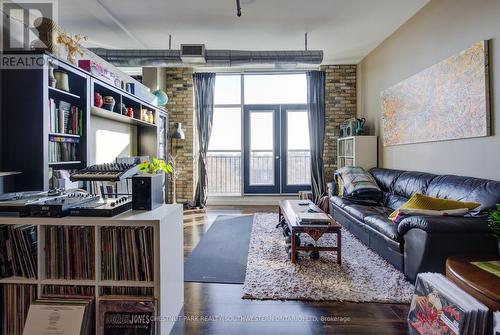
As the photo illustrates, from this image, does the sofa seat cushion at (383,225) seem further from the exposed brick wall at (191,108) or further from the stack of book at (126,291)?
the exposed brick wall at (191,108)

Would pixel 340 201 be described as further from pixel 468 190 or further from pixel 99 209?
pixel 99 209

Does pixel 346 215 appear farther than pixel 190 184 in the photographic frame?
No

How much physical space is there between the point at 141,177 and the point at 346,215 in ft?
9.38

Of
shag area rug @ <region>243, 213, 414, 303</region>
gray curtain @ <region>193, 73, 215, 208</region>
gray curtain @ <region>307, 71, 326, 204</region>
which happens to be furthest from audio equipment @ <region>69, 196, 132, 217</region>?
gray curtain @ <region>307, 71, 326, 204</region>

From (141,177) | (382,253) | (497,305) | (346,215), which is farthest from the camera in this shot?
(346,215)

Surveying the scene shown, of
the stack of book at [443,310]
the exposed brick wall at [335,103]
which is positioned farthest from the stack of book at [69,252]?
the exposed brick wall at [335,103]

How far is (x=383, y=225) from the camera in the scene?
8.45 feet

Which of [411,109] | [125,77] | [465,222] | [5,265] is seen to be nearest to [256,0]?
[125,77]

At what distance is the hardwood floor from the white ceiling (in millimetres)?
3283

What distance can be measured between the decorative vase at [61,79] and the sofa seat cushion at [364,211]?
11.0ft

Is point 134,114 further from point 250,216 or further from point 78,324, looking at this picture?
point 78,324

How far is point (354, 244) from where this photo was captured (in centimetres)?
315

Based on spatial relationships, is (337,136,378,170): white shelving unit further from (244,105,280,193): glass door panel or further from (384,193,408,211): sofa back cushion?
(244,105,280,193): glass door panel

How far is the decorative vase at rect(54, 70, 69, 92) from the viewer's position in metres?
2.38
